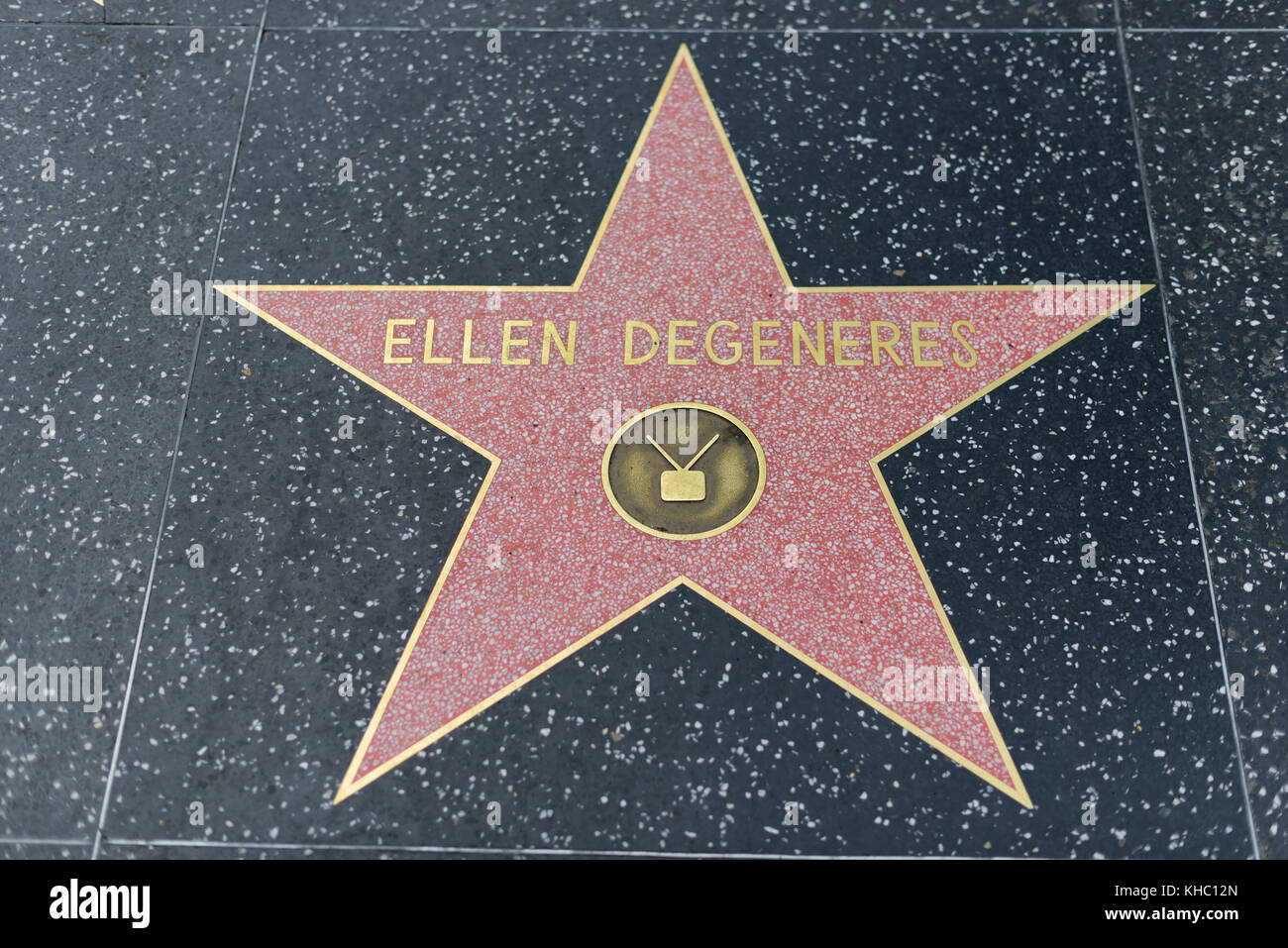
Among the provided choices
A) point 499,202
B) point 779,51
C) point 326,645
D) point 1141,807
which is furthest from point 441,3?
point 1141,807

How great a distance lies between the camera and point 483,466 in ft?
5.62

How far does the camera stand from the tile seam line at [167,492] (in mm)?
1496

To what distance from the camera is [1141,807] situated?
4.81 ft

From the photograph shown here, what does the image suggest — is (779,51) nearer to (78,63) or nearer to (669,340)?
(669,340)

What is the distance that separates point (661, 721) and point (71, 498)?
1.12 meters

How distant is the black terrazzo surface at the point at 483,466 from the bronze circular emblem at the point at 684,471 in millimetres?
161

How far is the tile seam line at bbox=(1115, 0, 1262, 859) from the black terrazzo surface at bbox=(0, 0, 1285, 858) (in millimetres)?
13
